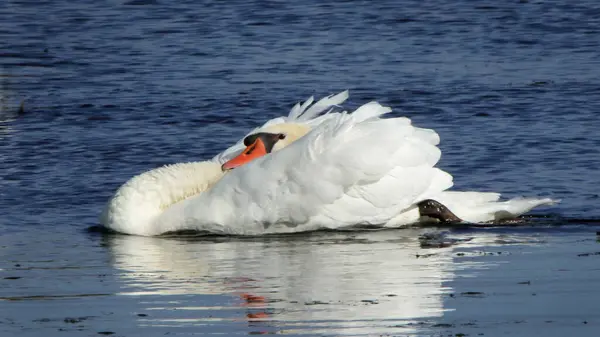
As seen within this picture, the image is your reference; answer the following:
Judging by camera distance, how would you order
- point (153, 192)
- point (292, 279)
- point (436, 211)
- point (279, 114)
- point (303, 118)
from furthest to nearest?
1. point (279, 114)
2. point (303, 118)
3. point (153, 192)
4. point (436, 211)
5. point (292, 279)

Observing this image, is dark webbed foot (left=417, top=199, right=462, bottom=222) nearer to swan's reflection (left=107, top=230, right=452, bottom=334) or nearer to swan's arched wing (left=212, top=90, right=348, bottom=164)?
swan's reflection (left=107, top=230, right=452, bottom=334)

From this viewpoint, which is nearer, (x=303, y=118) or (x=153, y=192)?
(x=153, y=192)

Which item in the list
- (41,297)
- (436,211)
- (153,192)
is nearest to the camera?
(41,297)

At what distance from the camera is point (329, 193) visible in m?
10.8

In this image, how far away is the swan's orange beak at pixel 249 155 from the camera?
37.5ft

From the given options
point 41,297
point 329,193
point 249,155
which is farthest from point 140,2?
point 41,297

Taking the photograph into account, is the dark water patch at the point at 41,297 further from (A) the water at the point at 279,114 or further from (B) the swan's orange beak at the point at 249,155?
(B) the swan's orange beak at the point at 249,155

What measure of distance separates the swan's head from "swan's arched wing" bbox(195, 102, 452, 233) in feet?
1.44

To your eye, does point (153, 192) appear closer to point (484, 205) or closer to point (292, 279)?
point (484, 205)

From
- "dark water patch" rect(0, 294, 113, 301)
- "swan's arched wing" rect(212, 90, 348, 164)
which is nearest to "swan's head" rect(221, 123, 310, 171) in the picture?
"swan's arched wing" rect(212, 90, 348, 164)

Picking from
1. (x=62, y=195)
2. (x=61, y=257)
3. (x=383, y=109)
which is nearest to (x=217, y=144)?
(x=62, y=195)

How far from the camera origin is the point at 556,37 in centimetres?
1873

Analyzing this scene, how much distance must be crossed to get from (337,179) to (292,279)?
1980 mm

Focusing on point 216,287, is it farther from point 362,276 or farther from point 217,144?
point 217,144
